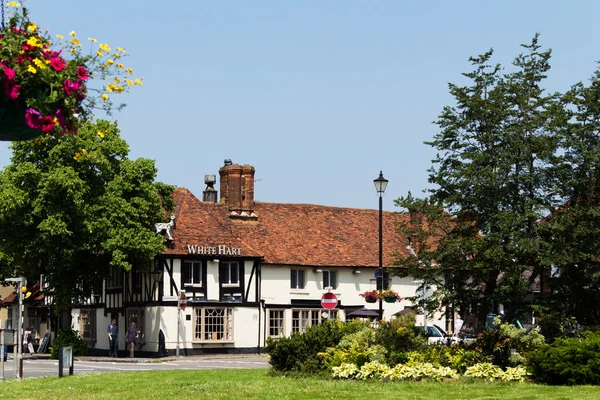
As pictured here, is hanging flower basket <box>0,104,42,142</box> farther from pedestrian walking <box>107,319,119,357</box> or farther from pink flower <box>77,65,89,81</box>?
pedestrian walking <box>107,319,119,357</box>

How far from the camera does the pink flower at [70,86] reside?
273 inches

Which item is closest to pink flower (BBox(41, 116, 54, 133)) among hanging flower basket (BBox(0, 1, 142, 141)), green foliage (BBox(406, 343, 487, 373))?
hanging flower basket (BBox(0, 1, 142, 141))

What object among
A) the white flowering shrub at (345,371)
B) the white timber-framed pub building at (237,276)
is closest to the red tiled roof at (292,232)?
the white timber-framed pub building at (237,276)

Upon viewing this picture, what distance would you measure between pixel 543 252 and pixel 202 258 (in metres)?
25.5

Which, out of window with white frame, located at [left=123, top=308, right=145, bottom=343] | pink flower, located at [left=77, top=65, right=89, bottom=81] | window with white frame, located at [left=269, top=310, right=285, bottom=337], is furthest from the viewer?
window with white frame, located at [left=269, top=310, right=285, bottom=337]

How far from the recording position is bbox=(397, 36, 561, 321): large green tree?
31672 mm

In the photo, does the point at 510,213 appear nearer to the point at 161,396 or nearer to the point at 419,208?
the point at 419,208

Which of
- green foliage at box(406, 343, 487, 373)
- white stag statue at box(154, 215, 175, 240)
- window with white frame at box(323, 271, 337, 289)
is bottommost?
green foliage at box(406, 343, 487, 373)

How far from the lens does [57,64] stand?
6887 mm

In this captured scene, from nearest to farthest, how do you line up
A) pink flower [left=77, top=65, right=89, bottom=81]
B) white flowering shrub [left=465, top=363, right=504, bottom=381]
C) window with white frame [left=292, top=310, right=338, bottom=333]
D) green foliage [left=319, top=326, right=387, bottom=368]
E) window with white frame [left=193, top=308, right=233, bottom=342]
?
pink flower [left=77, top=65, right=89, bottom=81] → white flowering shrub [left=465, top=363, right=504, bottom=381] → green foliage [left=319, top=326, right=387, bottom=368] → window with white frame [left=193, top=308, right=233, bottom=342] → window with white frame [left=292, top=310, right=338, bottom=333]

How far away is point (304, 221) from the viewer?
2416 inches

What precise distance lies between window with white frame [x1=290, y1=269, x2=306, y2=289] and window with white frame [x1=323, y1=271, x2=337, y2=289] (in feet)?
4.51

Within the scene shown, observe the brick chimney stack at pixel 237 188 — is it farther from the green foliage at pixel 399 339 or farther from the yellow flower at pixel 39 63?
the yellow flower at pixel 39 63

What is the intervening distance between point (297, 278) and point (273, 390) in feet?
126
